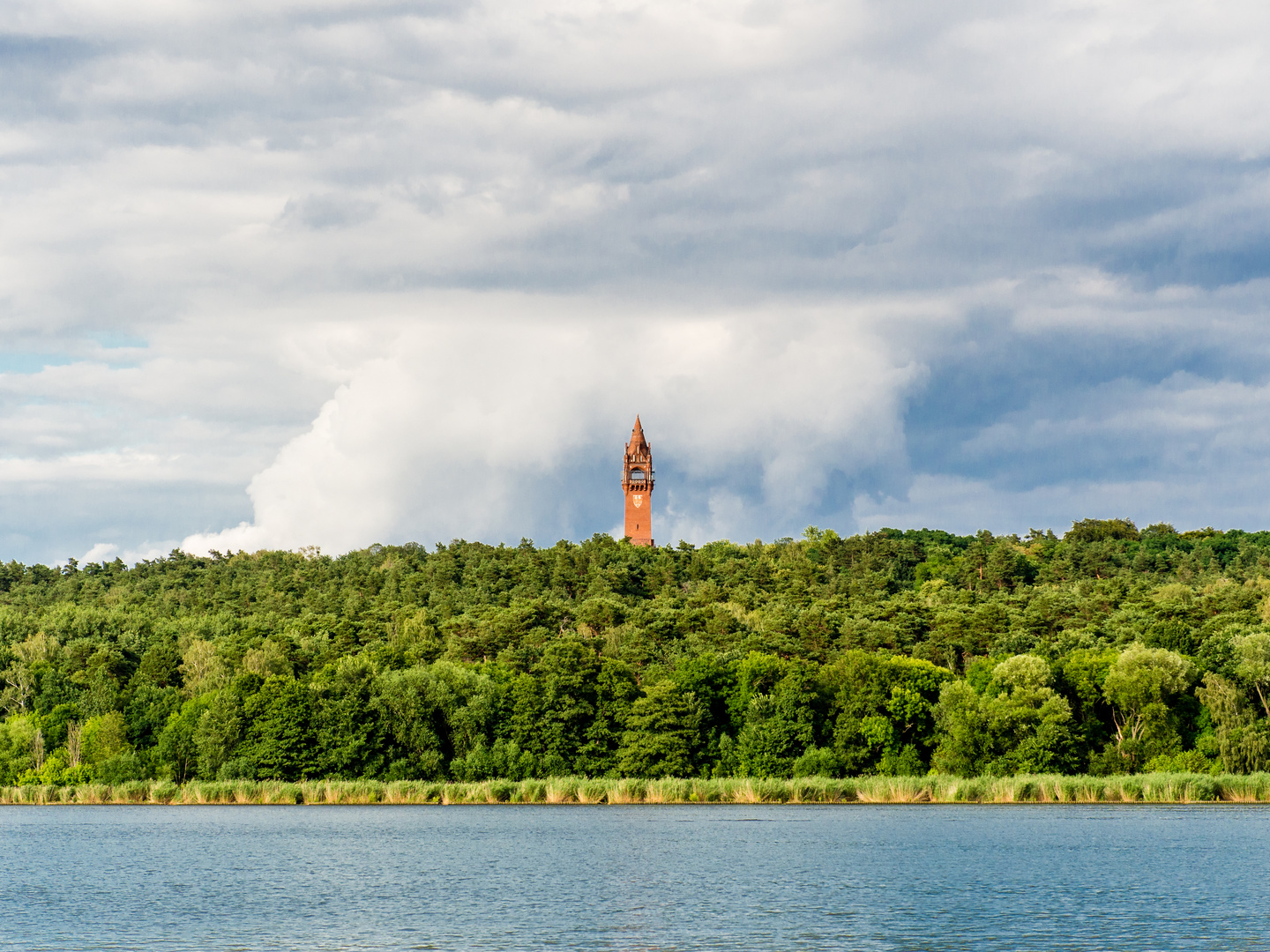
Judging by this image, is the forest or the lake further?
the forest

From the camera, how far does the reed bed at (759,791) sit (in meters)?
88.3

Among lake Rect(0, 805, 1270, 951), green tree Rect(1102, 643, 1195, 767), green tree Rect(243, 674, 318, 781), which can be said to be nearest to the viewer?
lake Rect(0, 805, 1270, 951)

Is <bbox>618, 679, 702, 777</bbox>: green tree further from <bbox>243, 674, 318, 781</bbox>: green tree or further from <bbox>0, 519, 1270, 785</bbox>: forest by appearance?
<bbox>243, 674, 318, 781</bbox>: green tree

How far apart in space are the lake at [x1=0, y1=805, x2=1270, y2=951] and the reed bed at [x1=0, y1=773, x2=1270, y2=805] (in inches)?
254

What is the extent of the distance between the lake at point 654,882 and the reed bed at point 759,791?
6456mm

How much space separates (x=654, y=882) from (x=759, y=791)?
4429 centimetres

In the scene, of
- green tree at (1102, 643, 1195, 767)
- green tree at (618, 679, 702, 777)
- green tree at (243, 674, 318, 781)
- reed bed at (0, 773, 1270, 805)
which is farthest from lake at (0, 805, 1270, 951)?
green tree at (618, 679, 702, 777)

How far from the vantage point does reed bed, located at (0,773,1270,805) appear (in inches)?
3477

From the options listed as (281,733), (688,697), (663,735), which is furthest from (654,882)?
(281,733)

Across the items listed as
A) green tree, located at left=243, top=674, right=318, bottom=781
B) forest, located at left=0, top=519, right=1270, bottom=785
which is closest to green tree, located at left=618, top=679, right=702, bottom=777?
forest, located at left=0, top=519, right=1270, bottom=785

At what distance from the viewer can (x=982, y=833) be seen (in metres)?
68.6

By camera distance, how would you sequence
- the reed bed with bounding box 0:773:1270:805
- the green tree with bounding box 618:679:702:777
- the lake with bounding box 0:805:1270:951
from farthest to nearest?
the green tree with bounding box 618:679:702:777 < the reed bed with bounding box 0:773:1270:805 < the lake with bounding box 0:805:1270:951

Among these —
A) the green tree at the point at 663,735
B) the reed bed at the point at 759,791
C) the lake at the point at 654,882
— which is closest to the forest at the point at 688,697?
the green tree at the point at 663,735

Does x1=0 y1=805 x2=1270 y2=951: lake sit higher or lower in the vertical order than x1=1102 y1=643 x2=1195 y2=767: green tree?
lower
